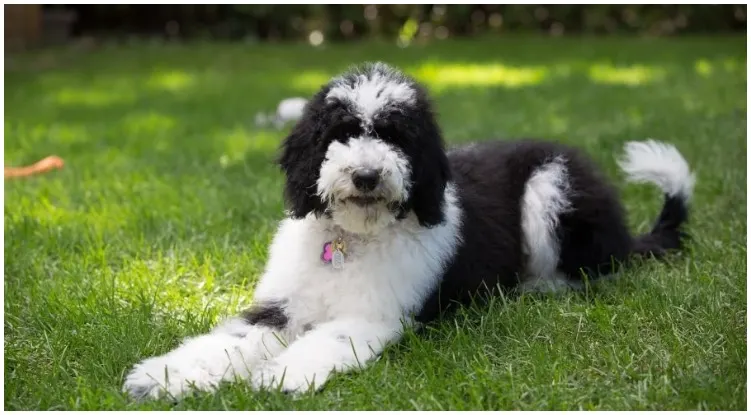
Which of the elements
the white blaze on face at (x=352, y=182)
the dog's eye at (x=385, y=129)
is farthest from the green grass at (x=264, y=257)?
the dog's eye at (x=385, y=129)

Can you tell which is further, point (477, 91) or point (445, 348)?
point (477, 91)

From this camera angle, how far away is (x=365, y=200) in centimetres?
291

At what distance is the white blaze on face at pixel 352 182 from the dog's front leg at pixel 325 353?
36 cm

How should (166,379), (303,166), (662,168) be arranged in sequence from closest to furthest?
(166,379) < (303,166) < (662,168)

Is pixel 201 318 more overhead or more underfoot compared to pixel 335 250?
more underfoot

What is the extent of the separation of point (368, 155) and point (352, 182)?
10cm

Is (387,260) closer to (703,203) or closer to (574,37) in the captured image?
(703,203)

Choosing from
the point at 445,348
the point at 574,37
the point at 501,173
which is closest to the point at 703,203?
the point at 501,173

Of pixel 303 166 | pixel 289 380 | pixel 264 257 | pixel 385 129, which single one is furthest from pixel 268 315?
pixel 264 257

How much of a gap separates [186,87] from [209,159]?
13.0 feet

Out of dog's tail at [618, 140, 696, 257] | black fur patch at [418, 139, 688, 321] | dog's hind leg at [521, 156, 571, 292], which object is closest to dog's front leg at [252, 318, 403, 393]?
black fur patch at [418, 139, 688, 321]

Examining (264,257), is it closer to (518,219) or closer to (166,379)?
(518,219)

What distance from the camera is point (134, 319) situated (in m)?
3.32

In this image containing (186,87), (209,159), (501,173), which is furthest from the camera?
(186,87)
